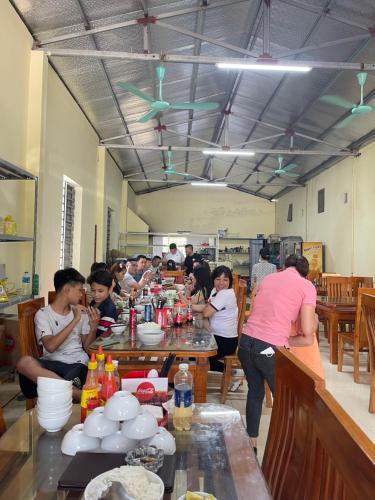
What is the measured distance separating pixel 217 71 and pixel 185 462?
6413 mm

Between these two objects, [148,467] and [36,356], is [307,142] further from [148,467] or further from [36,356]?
[148,467]

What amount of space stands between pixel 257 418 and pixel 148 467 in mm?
1750

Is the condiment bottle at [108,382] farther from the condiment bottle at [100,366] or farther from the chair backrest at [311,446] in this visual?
the chair backrest at [311,446]

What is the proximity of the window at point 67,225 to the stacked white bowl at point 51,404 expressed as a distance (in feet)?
16.3

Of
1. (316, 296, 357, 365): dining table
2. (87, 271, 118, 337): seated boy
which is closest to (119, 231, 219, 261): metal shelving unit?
(316, 296, 357, 365): dining table

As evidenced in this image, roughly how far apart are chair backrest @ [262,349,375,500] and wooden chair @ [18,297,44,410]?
172cm

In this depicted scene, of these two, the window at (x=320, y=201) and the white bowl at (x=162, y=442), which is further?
the window at (x=320, y=201)

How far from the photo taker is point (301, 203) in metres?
12.2

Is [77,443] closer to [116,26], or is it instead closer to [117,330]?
[117,330]

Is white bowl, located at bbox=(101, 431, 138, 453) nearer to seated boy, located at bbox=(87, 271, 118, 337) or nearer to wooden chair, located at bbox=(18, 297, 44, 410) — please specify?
wooden chair, located at bbox=(18, 297, 44, 410)

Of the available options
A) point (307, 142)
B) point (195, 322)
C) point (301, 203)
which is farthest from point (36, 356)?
point (301, 203)

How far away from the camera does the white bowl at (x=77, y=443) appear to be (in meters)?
1.15

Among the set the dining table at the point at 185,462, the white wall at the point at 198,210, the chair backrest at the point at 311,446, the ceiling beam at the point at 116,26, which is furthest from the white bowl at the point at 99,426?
the white wall at the point at 198,210

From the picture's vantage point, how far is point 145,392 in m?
1.45
